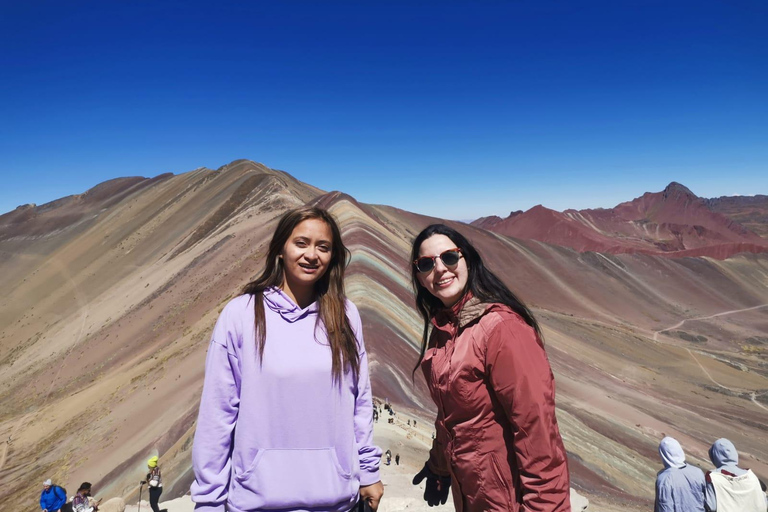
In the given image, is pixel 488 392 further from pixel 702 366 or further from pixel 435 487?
pixel 702 366

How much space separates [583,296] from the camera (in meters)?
35.9

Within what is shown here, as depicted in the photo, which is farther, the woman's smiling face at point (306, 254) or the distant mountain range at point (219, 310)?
the distant mountain range at point (219, 310)

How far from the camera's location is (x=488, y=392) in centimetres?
196

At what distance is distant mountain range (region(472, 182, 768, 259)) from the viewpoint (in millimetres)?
62938

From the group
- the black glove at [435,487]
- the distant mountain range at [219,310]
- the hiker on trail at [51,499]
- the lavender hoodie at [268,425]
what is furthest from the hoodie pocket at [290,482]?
the hiker on trail at [51,499]

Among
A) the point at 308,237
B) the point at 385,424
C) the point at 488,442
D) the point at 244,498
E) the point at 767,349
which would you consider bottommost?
the point at 767,349

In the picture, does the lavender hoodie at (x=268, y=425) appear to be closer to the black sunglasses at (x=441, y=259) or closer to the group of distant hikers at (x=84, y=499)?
the black sunglasses at (x=441, y=259)

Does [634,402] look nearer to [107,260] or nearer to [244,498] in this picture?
[244,498]

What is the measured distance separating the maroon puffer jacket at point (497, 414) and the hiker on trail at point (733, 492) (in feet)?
6.45

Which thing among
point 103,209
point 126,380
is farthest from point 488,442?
point 103,209

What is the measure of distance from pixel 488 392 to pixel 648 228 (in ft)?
313

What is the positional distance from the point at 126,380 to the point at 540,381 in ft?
59.1

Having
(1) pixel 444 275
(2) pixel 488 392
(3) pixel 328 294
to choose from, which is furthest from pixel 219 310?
(2) pixel 488 392

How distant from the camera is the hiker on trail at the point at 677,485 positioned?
307 centimetres
